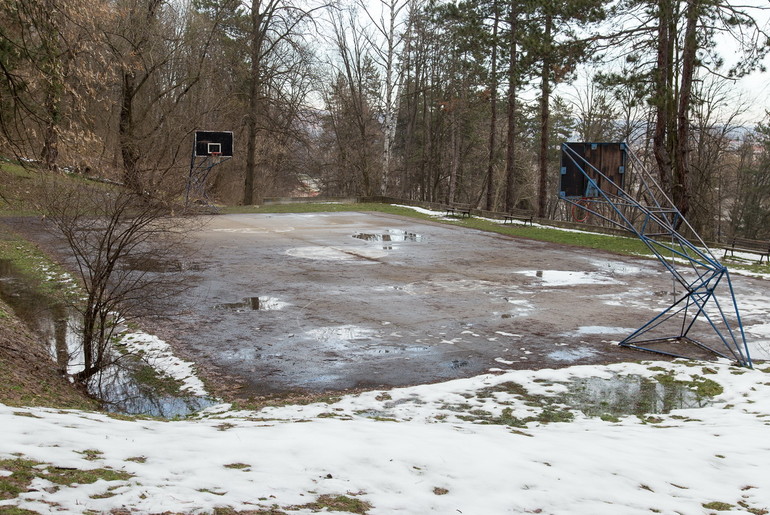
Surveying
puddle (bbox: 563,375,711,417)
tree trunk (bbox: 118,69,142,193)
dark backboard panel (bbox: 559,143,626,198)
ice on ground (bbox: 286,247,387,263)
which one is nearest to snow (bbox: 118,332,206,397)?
puddle (bbox: 563,375,711,417)

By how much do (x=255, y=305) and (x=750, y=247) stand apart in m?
14.9

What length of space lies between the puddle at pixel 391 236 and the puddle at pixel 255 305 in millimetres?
9663

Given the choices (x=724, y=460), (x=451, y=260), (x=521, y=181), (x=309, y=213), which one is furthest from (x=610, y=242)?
(x=521, y=181)

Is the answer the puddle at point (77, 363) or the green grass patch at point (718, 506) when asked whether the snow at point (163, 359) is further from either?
the green grass patch at point (718, 506)

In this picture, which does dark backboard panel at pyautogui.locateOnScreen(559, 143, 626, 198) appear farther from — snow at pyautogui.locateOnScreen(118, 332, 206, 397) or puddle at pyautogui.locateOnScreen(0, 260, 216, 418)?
puddle at pyautogui.locateOnScreen(0, 260, 216, 418)

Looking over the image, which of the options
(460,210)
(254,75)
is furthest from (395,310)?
(254,75)

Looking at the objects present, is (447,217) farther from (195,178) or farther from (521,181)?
(521,181)

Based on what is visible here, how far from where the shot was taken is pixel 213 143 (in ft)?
105

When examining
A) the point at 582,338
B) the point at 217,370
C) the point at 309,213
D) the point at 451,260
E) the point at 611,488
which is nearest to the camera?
the point at 611,488

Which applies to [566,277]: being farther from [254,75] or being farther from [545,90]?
[254,75]

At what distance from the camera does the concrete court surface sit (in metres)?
9.09

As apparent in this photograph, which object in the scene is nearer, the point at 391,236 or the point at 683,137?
the point at 683,137

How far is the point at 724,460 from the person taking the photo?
5.64 meters

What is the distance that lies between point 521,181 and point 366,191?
15695mm
